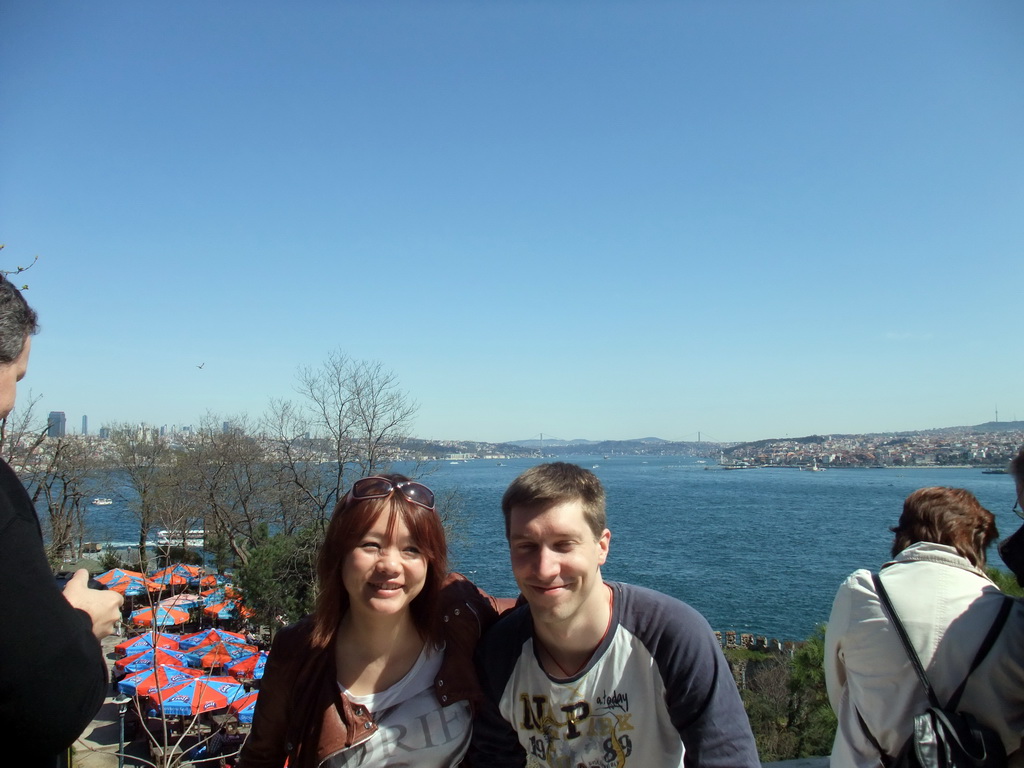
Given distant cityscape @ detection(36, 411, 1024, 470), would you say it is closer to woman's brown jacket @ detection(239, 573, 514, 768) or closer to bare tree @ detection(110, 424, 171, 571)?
bare tree @ detection(110, 424, 171, 571)

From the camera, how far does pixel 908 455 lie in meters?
121

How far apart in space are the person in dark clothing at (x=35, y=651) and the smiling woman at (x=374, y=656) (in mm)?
656

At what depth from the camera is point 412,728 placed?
82.7 inches

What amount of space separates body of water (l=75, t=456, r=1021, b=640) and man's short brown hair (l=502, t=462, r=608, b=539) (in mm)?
14223

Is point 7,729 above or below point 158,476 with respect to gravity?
above

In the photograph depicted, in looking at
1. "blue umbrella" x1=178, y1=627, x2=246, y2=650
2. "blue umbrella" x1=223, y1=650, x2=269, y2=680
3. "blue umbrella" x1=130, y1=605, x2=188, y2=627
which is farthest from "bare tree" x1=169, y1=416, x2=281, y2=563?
"blue umbrella" x1=223, y1=650, x2=269, y2=680

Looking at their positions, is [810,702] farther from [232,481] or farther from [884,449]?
[884,449]

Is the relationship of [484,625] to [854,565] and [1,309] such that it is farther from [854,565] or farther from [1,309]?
[854,565]

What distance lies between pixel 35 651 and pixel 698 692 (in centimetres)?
173

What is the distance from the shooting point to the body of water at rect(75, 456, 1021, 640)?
32750 millimetres

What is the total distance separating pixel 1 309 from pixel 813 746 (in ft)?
59.0

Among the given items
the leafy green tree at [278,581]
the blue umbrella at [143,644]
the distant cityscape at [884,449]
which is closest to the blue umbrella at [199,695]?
the blue umbrella at [143,644]

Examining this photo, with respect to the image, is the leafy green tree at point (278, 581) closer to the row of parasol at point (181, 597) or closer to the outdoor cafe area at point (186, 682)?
the row of parasol at point (181, 597)

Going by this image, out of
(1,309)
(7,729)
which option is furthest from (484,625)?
(1,309)
